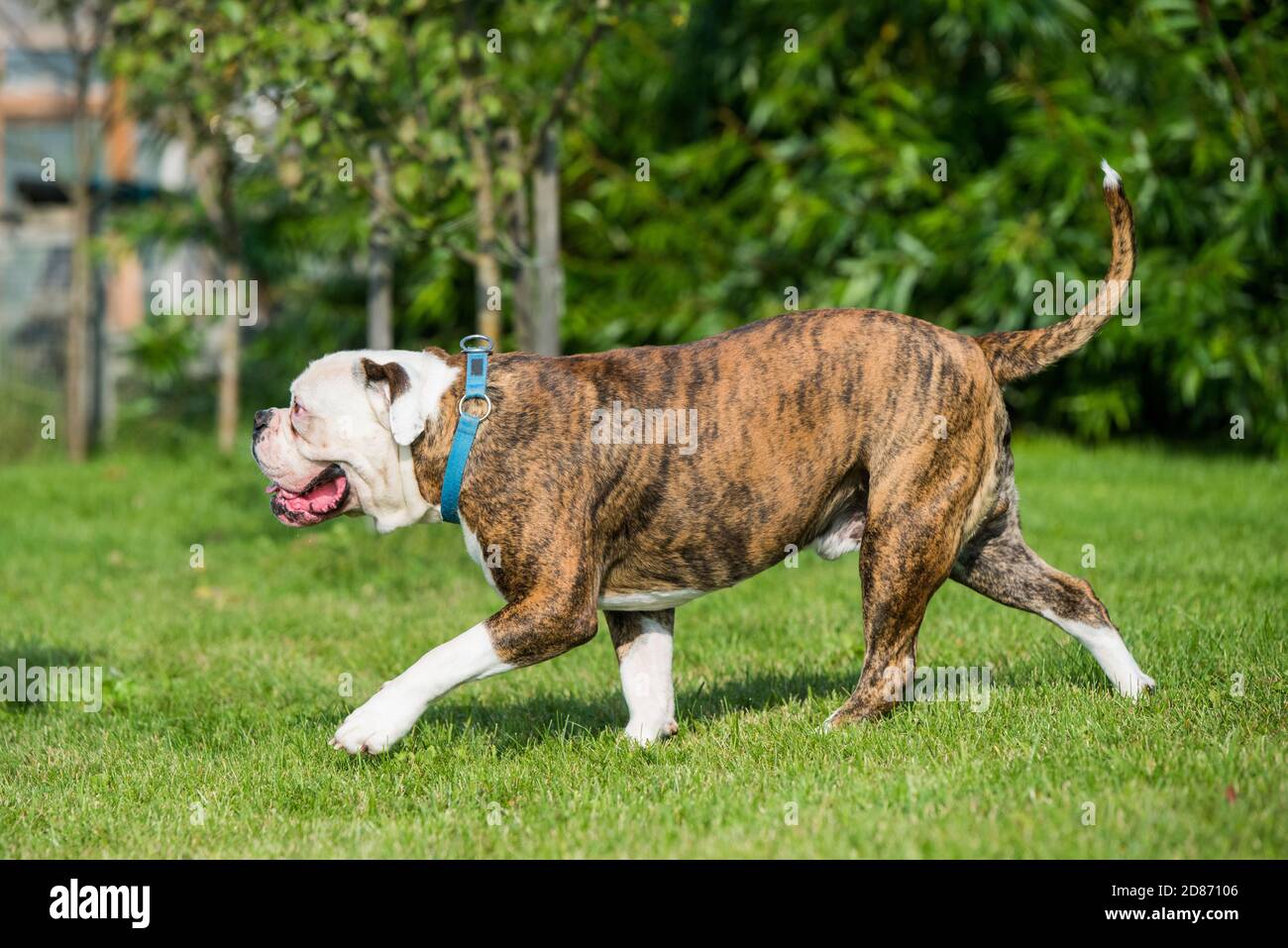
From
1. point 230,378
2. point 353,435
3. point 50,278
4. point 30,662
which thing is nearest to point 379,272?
point 230,378

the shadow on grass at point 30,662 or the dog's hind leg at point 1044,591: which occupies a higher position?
the dog's hind leg at point 1044,591

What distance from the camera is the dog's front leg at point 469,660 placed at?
15.0 ft

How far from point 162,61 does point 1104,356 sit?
7527mm

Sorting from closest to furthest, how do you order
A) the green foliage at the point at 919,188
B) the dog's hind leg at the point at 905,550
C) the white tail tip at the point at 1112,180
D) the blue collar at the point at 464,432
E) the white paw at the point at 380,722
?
1. the white paw at the point at 380,722
2. the blue collar at the point at 464,432
3. the dog's hind leg at the point at 905,550
4. the white tail tip at the point at 1112,180
5. the green foliage at the point at 919,188

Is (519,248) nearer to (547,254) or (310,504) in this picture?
(547,254)

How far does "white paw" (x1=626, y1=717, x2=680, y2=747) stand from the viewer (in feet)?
17.4

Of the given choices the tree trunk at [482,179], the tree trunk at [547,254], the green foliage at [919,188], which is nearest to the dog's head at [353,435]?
the tree trunk at [482,179]

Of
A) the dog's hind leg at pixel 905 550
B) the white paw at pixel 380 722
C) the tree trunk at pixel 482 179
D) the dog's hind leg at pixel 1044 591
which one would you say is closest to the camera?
the white paw at pixel 380 722

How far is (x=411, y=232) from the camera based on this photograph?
864 centimetres

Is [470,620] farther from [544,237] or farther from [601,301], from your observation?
[601,301]

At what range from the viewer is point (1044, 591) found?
5301 mm

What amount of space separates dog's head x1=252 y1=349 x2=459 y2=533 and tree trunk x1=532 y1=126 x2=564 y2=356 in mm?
4000

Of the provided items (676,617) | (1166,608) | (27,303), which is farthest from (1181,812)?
(27,303)

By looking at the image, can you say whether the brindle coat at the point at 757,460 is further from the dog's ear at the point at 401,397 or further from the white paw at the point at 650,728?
the white paw at the point at 650,728
